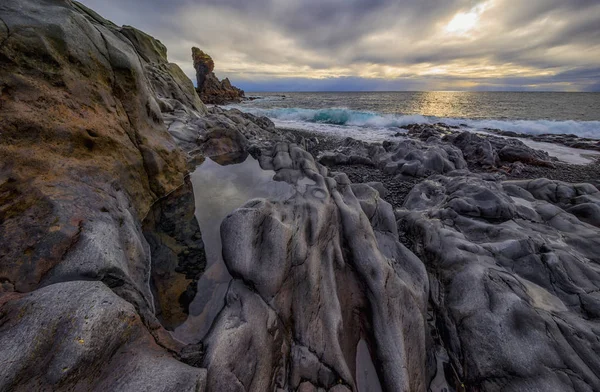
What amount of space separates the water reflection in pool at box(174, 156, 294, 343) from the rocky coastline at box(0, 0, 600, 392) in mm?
41

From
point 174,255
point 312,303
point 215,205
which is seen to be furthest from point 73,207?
point 312,303

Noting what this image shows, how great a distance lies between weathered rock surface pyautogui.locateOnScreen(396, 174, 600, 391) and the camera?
13.0 ft

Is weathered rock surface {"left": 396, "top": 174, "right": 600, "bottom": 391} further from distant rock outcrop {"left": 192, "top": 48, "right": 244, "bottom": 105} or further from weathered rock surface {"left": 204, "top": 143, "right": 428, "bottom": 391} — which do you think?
distant rock outcrop {"left": 192, "top": 48, "right": 244, "bottom": 105}

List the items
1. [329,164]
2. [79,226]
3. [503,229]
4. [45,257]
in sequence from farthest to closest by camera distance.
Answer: [329,164] < [503,229] < [79,226] < [45,257]

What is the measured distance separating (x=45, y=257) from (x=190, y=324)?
200 cm

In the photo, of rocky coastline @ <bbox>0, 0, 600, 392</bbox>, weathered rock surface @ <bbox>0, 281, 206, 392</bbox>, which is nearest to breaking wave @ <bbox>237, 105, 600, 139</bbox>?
rocky coastline @ <bbox>0, 0, 600, 392</bbox>

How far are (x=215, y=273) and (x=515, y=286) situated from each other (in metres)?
6.04

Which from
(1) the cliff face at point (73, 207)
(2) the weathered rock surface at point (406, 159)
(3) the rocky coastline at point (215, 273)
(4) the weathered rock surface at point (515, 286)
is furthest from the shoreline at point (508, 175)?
(1) the cliff face at point (73, 207)

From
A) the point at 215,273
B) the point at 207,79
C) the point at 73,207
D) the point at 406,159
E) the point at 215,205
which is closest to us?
the point at 73,207

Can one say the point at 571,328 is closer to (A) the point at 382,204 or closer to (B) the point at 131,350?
(A) the point at 382,204

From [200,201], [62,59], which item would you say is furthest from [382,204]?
[62,59]

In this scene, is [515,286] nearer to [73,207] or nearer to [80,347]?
[80,347]

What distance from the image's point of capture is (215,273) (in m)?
4.57

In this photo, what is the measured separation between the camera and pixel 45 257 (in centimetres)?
297
